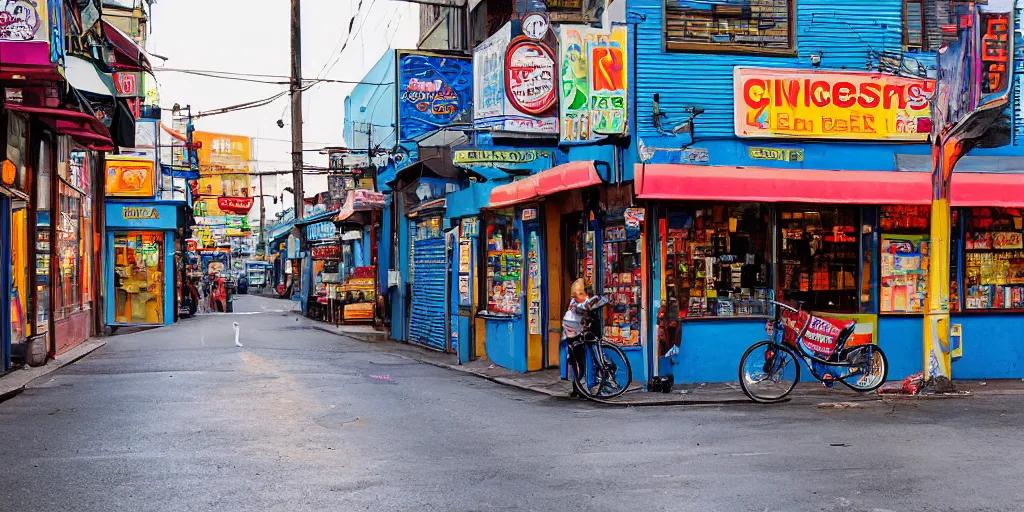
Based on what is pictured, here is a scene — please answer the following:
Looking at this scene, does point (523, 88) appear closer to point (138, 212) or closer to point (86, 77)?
point (86, 77)

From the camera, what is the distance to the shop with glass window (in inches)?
1352

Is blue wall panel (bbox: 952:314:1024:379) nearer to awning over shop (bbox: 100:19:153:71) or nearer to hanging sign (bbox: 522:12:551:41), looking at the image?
hanging sign (bbox: 522:12:551:41)

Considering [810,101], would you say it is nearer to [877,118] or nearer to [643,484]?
[877,118]

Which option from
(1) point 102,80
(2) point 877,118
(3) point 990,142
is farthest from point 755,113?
(1) point 102,80

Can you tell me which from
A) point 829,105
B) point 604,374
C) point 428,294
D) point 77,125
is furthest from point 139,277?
point 829,105

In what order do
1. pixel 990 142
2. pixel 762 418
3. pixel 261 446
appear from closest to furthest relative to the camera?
1. pixel 261 446
2. pixel 762 418
3. pixel 990 142

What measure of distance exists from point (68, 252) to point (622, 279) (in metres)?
13.2

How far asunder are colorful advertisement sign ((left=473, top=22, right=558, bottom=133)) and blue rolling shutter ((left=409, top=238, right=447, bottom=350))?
22.4ft

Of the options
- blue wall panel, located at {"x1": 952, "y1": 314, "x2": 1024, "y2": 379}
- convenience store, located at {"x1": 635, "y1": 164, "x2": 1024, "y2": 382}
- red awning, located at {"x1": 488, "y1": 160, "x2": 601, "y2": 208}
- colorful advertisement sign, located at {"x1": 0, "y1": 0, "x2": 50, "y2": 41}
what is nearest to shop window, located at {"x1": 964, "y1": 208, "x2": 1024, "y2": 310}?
convenience store, located at {"x1": 635, "y1": 164, "x2": 1024, "y2": 382}

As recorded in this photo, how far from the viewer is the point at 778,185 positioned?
45.9 ft

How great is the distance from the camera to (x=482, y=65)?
16844mm

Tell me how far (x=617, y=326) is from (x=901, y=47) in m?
6.02

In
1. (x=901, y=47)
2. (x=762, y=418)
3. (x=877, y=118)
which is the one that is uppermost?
(x=901, y=47)

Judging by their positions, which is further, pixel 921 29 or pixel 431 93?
pixel 431 93
